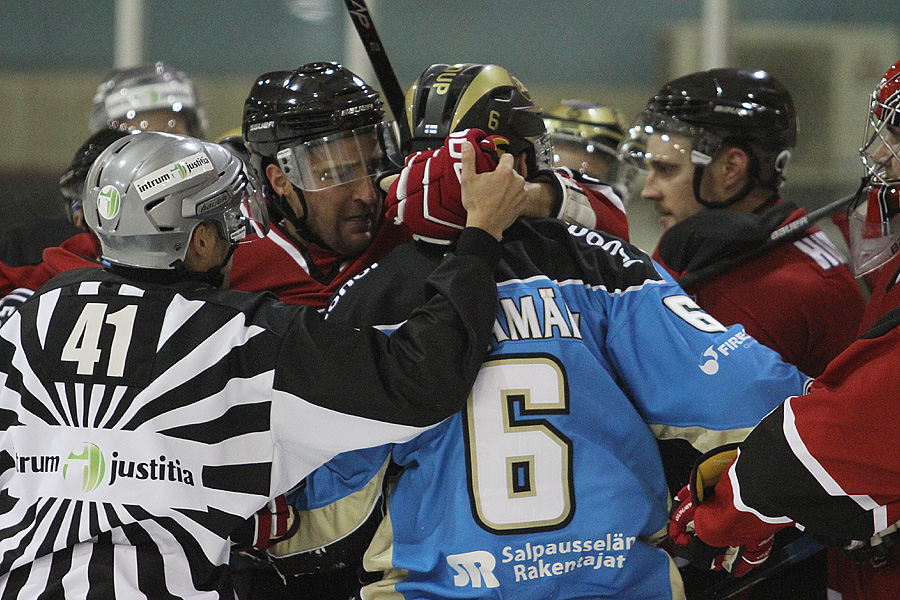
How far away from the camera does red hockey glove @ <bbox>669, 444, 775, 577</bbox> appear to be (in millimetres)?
1553

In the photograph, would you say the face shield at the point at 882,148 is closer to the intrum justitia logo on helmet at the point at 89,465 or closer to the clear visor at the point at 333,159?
the clear visor at the point at 333,159

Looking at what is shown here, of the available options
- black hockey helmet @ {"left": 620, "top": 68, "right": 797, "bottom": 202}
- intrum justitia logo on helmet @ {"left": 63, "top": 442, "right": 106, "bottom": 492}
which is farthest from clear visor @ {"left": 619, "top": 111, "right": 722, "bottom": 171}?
intrum justitia logo on helmet @ {"left": 63, "top": 442, "right": 106, "bottom": 492}

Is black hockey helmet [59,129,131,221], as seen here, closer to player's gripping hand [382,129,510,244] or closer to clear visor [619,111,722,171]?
player's gripping hand [382,129,510,244]

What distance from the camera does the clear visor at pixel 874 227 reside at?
5.71ft

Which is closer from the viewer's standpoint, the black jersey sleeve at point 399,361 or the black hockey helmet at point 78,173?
the black jersey sleeve at point 399,361

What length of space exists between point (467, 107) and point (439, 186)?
0.20 m

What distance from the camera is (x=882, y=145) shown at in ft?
5.77

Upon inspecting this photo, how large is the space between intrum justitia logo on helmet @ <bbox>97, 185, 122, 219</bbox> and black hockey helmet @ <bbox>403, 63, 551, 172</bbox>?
513mm

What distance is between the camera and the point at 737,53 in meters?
4.75

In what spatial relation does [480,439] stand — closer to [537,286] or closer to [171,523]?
[537,286]

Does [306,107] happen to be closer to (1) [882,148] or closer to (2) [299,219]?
(2) [299,219]

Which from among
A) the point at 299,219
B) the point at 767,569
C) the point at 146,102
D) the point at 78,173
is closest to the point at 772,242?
the point at 767,569

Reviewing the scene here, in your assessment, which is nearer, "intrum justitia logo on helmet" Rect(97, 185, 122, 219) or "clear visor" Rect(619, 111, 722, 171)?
"intrum justitia logo on helmet" Rect(97, 185, 122, 219)

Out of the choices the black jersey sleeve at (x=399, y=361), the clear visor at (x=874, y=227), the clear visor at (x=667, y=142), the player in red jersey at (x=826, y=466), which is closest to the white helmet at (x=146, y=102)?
the clear visor at (x=667, y=142)
